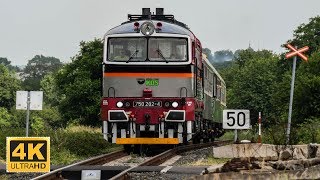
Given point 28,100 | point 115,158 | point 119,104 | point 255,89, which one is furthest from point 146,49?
point 255,89

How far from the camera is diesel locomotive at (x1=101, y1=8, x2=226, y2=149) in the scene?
21406 mm

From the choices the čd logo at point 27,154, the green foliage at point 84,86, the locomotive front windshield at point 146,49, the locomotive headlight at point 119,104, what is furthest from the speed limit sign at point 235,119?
the green foliage at point 84,86

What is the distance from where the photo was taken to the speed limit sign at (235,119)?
20266mm

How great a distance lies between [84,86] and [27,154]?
4998 cm

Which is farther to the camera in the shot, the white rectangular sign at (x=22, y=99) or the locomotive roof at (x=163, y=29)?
the locomotive roof at (x=163, y=29)

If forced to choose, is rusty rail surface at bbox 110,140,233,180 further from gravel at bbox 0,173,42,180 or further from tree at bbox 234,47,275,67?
tree at bbox 234,47,275,67

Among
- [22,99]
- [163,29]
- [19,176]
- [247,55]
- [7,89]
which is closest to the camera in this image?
[19,176]

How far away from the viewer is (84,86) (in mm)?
62031

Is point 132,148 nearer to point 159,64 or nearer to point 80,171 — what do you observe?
point 159,64

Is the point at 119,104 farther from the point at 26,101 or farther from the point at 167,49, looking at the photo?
the point at 26,101

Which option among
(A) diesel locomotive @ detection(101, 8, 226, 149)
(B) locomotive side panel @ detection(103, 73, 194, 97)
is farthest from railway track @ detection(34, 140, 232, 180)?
(B) locomotive side panel @ detection(103, 73, 194, 97)

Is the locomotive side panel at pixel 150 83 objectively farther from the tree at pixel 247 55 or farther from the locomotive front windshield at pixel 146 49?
the tree at pixel 247 55

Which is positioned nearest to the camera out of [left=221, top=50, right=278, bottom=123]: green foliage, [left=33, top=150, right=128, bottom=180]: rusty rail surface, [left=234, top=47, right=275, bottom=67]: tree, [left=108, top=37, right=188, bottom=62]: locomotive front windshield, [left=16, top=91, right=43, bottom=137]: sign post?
[left=33, top=150, right=128, bottom=180]: rusty rail surface

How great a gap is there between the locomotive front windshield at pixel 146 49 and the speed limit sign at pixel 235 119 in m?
2.24
